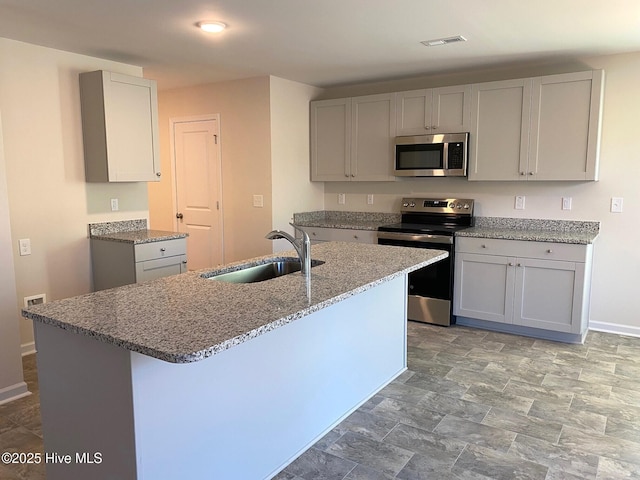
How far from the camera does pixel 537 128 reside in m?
4.09

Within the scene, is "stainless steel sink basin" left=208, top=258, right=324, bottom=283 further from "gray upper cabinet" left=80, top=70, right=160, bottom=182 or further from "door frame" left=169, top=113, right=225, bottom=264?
"door frame" left=169, top=113, right=225, bottom=264

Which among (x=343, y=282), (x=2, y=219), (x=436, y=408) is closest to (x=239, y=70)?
(x=2, y=219)

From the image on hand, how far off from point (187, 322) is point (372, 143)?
373 cm

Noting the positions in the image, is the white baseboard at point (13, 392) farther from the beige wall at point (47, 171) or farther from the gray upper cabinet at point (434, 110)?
the gray upper cabinet at point (434, 110)

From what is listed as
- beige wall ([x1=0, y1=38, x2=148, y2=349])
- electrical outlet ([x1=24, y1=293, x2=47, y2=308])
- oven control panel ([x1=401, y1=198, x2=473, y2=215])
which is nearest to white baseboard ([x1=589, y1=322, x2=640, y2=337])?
oven control panel ([x1=401, y1=198, x2=473, y2=215])

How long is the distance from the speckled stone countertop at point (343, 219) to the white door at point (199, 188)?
95 cm

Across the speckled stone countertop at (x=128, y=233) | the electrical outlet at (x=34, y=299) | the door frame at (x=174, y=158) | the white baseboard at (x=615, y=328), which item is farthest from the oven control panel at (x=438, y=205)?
the electrical outlet at (x=34, y=299)

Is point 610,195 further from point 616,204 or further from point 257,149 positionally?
point 257,149

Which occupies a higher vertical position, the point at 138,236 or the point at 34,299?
the point at 138,236

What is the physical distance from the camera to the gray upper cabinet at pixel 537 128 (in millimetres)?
3907

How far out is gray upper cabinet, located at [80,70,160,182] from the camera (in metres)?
3.83

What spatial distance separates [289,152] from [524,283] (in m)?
2.65

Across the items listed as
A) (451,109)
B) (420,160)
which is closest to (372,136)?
(420,160)

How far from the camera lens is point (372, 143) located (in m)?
5.01
